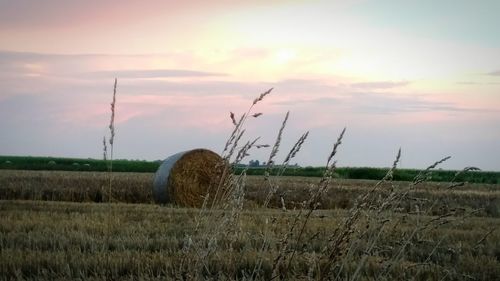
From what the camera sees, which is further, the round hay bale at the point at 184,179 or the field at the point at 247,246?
the round hay bale at the point at 184,179

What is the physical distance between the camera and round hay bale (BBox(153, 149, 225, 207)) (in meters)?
17.1

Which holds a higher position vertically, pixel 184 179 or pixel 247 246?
pixel 184 179

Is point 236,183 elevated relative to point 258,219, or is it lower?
elevated

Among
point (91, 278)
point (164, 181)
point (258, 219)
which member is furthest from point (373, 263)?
point (164, 181)

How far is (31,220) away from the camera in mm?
9953

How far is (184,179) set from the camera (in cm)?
1728

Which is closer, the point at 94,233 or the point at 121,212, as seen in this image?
the point at 94,233

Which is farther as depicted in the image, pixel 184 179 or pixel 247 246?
pixel 184 179

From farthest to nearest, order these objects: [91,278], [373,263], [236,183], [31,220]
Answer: [31,220], [373,263], [91,278], [236,183]

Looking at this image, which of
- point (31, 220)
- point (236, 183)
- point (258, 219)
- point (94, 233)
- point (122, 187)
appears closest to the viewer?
point (236, 183)

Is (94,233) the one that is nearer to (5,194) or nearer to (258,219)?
(258,219)

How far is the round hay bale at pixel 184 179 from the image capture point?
17.1 m

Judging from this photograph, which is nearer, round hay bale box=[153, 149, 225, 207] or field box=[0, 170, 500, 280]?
field box=[0, 170, 500, 280]

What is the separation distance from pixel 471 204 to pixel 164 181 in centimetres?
836
